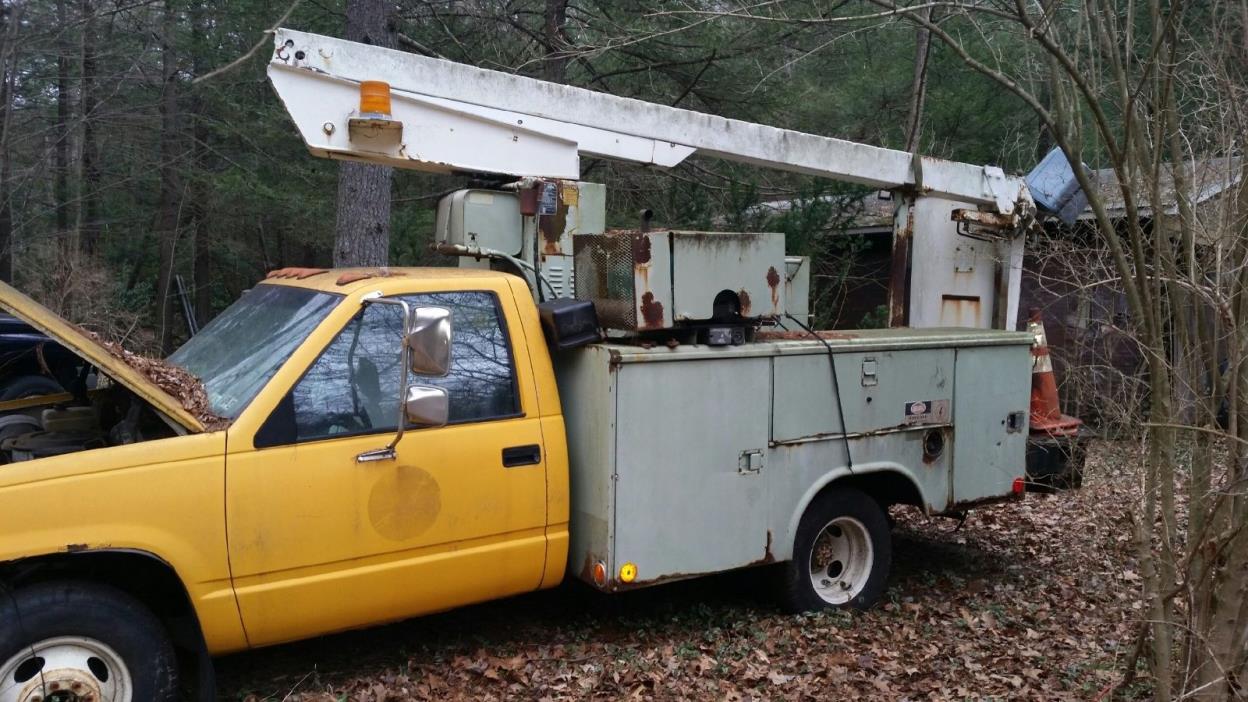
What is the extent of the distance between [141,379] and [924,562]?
5365mm

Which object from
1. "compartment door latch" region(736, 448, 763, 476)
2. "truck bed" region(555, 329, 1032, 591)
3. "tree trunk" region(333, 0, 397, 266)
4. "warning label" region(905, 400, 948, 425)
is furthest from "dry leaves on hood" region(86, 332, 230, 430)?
"tree trunk" region(333, 0, 397, 266)

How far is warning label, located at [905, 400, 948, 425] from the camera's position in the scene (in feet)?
20.0

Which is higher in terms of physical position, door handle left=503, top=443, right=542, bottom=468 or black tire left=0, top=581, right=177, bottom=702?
door handle left=503, top=443, right=542, bottom=468

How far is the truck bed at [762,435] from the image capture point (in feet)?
16.3

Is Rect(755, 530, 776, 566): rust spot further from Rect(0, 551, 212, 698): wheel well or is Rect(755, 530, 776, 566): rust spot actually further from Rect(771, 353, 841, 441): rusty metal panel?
Rect(0, 551, 212, 698): wheel well

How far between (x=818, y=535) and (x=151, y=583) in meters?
3.52

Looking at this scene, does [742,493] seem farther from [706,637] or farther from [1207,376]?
→ [1207,376]

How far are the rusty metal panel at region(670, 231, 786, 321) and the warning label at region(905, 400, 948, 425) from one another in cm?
114

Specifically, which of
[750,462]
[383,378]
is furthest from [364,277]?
[750,462]

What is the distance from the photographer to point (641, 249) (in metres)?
5.10

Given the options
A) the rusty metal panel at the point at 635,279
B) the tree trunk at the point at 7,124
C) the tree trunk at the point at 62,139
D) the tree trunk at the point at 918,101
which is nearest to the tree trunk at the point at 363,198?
the rusty metal panel at the point at 635,279

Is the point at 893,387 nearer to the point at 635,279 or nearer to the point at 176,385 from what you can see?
the point at 635,279

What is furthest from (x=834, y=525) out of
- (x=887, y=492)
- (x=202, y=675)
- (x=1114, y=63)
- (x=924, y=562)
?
(x=202, y=675)

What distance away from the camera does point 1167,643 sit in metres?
4.01
